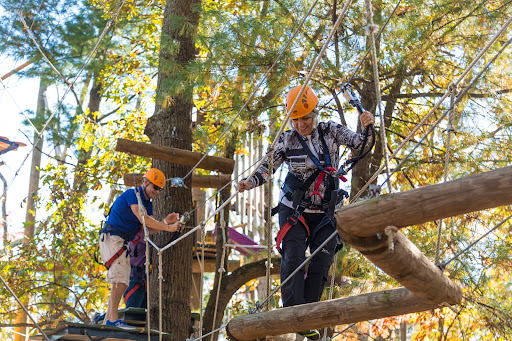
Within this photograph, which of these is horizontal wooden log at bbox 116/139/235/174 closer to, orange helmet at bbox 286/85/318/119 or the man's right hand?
the man's right hand

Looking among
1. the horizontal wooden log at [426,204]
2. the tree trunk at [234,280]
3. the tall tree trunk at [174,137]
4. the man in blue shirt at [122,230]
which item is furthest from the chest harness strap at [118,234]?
the horizontal wooden log at [426,204]

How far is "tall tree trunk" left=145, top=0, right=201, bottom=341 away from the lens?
17.8ft

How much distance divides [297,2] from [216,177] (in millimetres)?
1841

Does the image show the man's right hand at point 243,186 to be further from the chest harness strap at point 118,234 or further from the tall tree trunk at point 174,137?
the tall tree trunk at point 174,137

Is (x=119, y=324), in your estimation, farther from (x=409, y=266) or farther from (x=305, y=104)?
(x=409, y=266)

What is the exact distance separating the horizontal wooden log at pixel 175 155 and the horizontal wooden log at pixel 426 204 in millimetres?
3212

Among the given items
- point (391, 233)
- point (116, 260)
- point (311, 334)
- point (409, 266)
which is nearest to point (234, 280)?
point (116, 260)

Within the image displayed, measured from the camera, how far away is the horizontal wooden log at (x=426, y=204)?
214 centimetres

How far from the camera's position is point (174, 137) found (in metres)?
5.92

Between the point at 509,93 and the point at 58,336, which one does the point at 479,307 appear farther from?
the point at 58,336

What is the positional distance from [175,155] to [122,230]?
0.93 m

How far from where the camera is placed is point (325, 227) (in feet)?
11.9

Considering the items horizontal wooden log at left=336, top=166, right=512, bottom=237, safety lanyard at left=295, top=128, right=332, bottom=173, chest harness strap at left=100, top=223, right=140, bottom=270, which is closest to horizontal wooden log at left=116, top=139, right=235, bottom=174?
chest harness strap at left=100, top=223, right=140, bottom=270

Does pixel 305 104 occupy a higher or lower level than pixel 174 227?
higher
